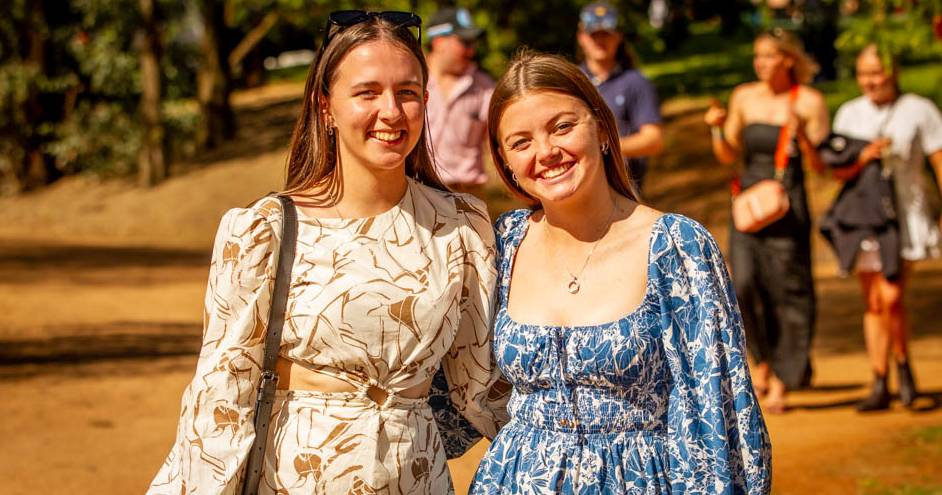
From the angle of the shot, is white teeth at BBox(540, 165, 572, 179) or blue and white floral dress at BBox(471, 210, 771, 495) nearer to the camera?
blue and white floral dress at BBox(471, 210, 771, 495)

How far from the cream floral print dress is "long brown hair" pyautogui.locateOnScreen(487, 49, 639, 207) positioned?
0.41m

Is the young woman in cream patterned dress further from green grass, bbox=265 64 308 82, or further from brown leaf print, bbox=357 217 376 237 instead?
green grass, bbox=265 64 308 82

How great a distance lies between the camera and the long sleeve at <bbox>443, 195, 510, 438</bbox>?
11.5ft

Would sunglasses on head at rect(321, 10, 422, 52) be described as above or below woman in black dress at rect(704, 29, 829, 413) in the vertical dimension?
above

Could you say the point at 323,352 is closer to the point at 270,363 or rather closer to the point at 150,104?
the point at 270,363

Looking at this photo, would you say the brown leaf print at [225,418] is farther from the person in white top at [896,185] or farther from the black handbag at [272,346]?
the person in white top at [896,185]

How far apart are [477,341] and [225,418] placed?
0.72 metres

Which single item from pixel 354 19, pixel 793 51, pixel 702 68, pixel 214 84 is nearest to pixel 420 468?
pixel 354 19

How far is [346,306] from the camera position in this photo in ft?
10.6

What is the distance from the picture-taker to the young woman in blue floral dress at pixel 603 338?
3148mm

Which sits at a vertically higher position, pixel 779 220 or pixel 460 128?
pixel 460 128

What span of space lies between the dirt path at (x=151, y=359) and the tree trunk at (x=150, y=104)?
1.98 metres

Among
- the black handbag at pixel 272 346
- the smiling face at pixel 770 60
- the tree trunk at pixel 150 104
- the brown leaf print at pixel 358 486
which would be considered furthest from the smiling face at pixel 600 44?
the tree trunk at pixel 150 104

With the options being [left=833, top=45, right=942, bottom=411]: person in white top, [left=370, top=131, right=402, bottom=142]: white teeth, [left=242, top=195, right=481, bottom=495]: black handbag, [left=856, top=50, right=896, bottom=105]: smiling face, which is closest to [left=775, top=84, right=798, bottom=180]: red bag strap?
[left=833, top=45, right=942, bottom=411]: person in white top
